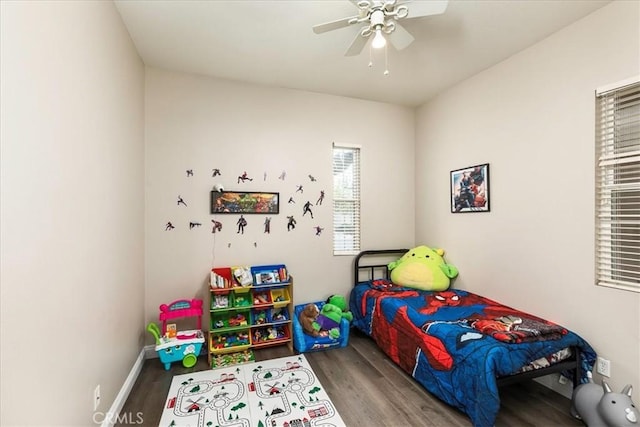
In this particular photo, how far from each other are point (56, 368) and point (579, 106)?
11.7ft

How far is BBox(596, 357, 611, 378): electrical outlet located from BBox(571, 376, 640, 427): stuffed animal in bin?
0.13 m

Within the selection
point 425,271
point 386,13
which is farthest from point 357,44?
point 425,271

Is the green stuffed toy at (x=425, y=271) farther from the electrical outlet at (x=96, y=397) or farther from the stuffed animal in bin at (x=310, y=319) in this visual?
the electrical outlet at (x=96, y=397)

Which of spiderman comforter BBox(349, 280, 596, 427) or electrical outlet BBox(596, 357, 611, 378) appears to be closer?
spiderman comforter BBox(349, 280, 596, 427)

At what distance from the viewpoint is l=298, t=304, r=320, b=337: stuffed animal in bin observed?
115 inches

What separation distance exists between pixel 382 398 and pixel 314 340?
3.07 ft

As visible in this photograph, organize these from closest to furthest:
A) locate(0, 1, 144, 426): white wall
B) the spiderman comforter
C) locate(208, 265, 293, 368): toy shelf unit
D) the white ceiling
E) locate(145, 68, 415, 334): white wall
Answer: locate(0, 1, 144, 426): white wall, the spiderman comforter, the white ceiling, locate(208, 265, 293, 368): toy shelf unit, locate(145, 68, 415, 334): white wall

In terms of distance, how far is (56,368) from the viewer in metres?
1.22

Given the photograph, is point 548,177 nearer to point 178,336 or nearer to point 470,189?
point 470,189

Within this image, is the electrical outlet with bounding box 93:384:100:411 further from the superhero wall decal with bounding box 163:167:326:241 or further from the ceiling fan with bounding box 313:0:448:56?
the ceiling fan with bounding box 313:0:448:56

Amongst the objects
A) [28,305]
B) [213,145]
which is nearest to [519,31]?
[213,145]

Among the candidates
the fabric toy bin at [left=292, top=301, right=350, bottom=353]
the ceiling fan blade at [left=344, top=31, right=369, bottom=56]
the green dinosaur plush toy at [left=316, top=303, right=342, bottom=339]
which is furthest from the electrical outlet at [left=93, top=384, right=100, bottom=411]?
the ceiling fan blade at [left=344, top=31, right=369, bottom=56]

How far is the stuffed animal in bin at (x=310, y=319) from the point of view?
293 cm

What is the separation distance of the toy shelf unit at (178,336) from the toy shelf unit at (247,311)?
0.44ft
